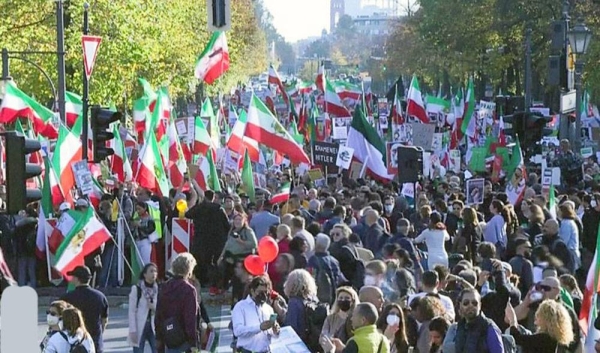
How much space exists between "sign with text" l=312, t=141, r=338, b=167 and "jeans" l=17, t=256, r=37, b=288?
742 cm

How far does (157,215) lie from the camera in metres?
20.9

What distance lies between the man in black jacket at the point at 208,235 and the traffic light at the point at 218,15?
12.4ft

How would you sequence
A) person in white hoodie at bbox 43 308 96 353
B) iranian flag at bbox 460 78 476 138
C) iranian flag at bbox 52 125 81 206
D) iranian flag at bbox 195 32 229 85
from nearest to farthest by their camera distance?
person in white hoodie at bbox 43 308 96 353, iranian flag at bbox 52 125 81 206, iranian flag at bbox 195 32 229 85, iranian flag at bbox 460 78 476 138

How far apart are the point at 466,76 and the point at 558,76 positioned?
51910 millimetres

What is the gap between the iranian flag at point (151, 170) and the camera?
71.9 ft

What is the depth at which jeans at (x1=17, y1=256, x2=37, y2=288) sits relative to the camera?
66.4 feet

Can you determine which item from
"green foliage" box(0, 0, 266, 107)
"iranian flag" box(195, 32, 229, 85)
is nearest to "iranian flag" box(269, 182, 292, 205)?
"iranian flag" box(195, 32, 229, 85)

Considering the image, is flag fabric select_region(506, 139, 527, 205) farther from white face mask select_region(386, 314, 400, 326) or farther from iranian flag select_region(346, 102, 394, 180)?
white face mask select_region(386, 314, 400, 326)

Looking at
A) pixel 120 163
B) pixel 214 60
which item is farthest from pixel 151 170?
pixel 214 60

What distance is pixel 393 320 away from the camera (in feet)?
35.2

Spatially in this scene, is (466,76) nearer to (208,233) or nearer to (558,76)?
(558,76)

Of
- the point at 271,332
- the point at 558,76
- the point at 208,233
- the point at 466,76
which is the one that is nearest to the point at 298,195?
the point at 208,233

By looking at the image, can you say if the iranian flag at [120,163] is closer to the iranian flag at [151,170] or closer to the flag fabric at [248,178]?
the flag fabric at [248,178]

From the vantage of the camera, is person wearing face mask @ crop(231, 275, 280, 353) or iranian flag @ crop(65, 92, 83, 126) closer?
person wearing face mask @ crop(231, 275, 280, 353)
